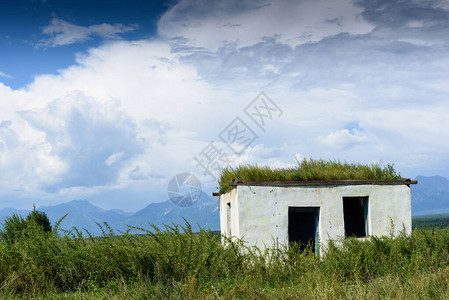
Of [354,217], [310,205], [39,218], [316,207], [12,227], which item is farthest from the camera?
[39,218]

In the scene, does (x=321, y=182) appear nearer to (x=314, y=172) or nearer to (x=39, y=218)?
(x=314, y=172)

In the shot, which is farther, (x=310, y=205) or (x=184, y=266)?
(x=310, y=205)

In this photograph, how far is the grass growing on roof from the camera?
12.2 meters

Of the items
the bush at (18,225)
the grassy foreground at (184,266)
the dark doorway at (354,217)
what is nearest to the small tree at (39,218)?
the bush at (18,225)

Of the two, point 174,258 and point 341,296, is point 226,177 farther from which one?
point 341,296

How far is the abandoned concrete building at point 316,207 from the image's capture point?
1166cm

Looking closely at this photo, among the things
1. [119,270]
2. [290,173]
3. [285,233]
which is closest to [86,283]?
[119,270]

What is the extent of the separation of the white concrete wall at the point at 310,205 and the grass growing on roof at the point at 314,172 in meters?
0.35

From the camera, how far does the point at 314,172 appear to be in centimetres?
1245

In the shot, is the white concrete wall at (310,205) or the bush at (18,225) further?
the bush at (18,225)

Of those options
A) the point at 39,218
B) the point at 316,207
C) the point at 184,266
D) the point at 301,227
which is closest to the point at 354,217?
the point at 301,227

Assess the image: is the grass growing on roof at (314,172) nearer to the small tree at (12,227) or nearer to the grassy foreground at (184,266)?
the grassy foreground at (184,266)

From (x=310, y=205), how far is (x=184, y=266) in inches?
175

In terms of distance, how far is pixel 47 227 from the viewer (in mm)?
16641
